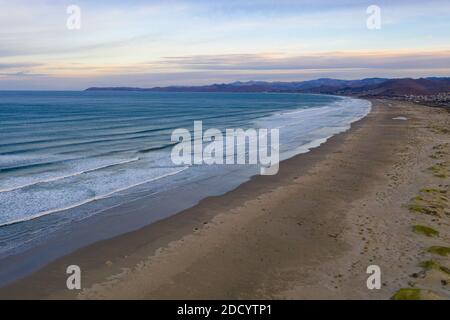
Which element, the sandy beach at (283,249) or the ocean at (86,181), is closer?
the sandy beach at (283,249)

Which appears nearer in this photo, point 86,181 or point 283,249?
point 283,249

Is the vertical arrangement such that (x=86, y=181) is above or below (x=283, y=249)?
above

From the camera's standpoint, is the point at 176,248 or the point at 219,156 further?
the point at 219,156

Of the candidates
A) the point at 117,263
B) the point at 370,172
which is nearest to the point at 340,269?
the point at 117,263

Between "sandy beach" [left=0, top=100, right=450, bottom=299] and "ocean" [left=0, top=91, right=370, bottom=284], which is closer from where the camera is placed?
"sandy beach" [left=0, top=100, right=450, bottom=299]

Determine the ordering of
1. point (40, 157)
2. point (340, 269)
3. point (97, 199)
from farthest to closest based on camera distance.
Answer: point (40, 157) → point (97, 199) → point (340, 269)
